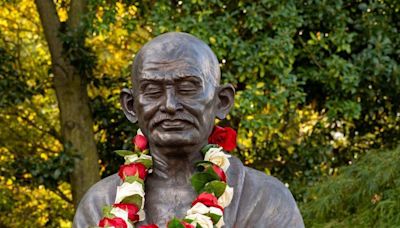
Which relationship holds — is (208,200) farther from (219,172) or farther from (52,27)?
(52,27)

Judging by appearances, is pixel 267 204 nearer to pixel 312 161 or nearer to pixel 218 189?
pixel 218 189

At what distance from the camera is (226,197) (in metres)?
5.03

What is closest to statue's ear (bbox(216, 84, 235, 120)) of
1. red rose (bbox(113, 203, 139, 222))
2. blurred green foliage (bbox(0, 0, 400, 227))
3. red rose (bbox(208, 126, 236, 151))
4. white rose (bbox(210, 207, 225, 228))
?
red rose (bbox(208, 126, 236, 151))

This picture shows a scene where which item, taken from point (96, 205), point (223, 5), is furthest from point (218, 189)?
point (223, 5)

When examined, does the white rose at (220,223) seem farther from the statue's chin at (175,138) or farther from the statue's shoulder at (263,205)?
the statue's chin at (175,138)

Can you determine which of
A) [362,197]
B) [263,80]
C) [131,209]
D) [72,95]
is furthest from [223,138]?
[72,95]

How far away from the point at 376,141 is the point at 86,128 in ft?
10.3

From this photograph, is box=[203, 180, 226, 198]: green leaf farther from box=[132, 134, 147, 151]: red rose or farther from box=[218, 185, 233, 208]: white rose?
box=[132, 134, 147, 151]: red rose

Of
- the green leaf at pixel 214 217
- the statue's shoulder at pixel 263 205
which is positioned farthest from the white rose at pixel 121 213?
the statue's shoulder at pixel 263 205

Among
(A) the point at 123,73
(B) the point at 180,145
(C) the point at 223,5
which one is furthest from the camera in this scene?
(A) the point at 123,73

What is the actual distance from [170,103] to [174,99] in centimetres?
3

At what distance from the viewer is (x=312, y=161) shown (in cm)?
1184

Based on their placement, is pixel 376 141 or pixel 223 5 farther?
pixel 376 141

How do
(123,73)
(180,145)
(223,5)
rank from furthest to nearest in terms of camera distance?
(123,73) < (223,5) < (180,145)
